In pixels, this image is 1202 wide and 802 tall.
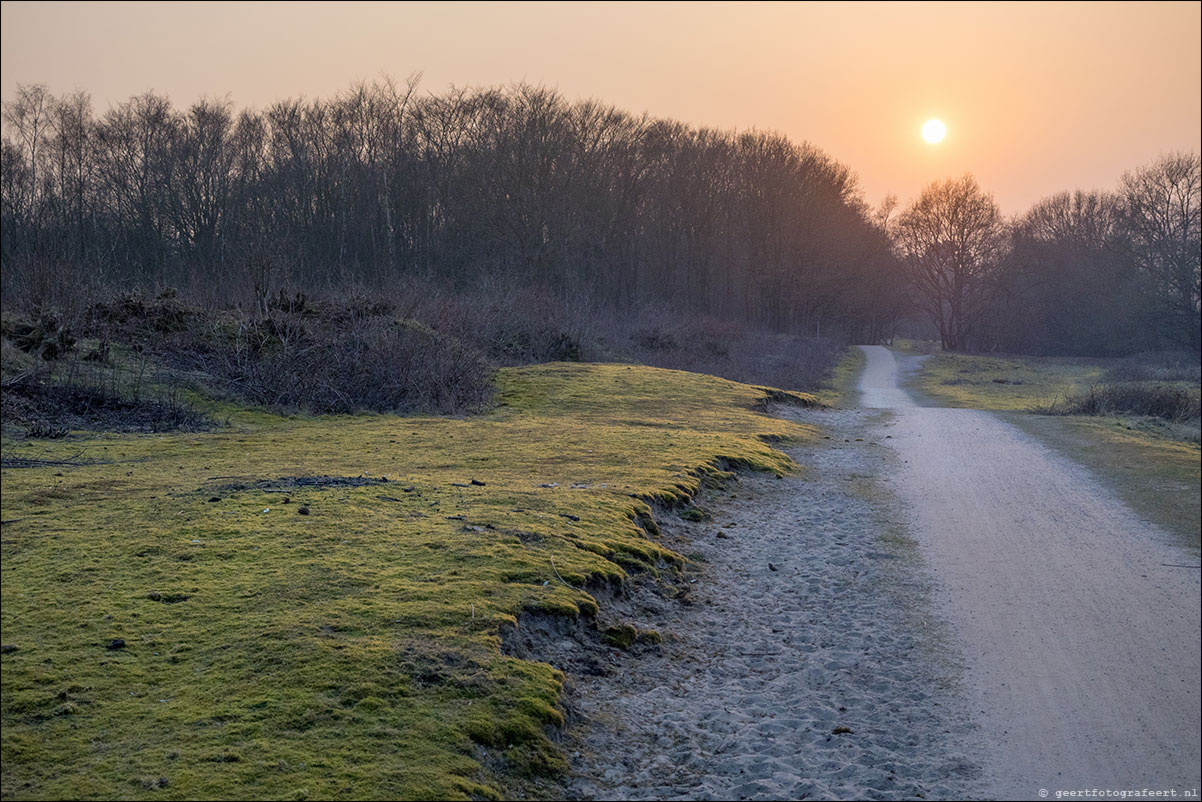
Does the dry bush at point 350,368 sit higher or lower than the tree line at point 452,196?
lower

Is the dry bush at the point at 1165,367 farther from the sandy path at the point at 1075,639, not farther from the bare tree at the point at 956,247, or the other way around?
the bare tree at the point at 956,247

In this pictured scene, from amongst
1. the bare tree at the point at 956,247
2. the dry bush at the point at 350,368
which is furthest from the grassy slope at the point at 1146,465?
the bare tree at the point at 956,247

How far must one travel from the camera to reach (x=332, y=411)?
54.2 ft

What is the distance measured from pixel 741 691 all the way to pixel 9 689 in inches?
166

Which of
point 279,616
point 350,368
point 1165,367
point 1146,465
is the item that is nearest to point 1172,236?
point 1165,367

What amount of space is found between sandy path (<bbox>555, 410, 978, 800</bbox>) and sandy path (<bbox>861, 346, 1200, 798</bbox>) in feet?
1.28

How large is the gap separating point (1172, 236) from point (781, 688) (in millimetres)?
3642

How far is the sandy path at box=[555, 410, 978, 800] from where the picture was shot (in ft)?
15.7

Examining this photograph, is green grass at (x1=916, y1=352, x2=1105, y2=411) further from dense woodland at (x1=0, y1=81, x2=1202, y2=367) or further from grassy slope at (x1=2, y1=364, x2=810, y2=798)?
grassy slope at (x1=2, y1=364, x2=810, y2=798)

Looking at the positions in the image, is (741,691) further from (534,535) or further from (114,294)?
(114,294)

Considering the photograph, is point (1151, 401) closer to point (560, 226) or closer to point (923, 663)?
point (923, 663)

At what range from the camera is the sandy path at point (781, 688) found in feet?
15.7

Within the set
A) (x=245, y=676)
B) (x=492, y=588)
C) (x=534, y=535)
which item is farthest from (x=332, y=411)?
(x=245, y=676)

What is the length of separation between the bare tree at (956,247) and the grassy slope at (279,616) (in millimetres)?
58698
